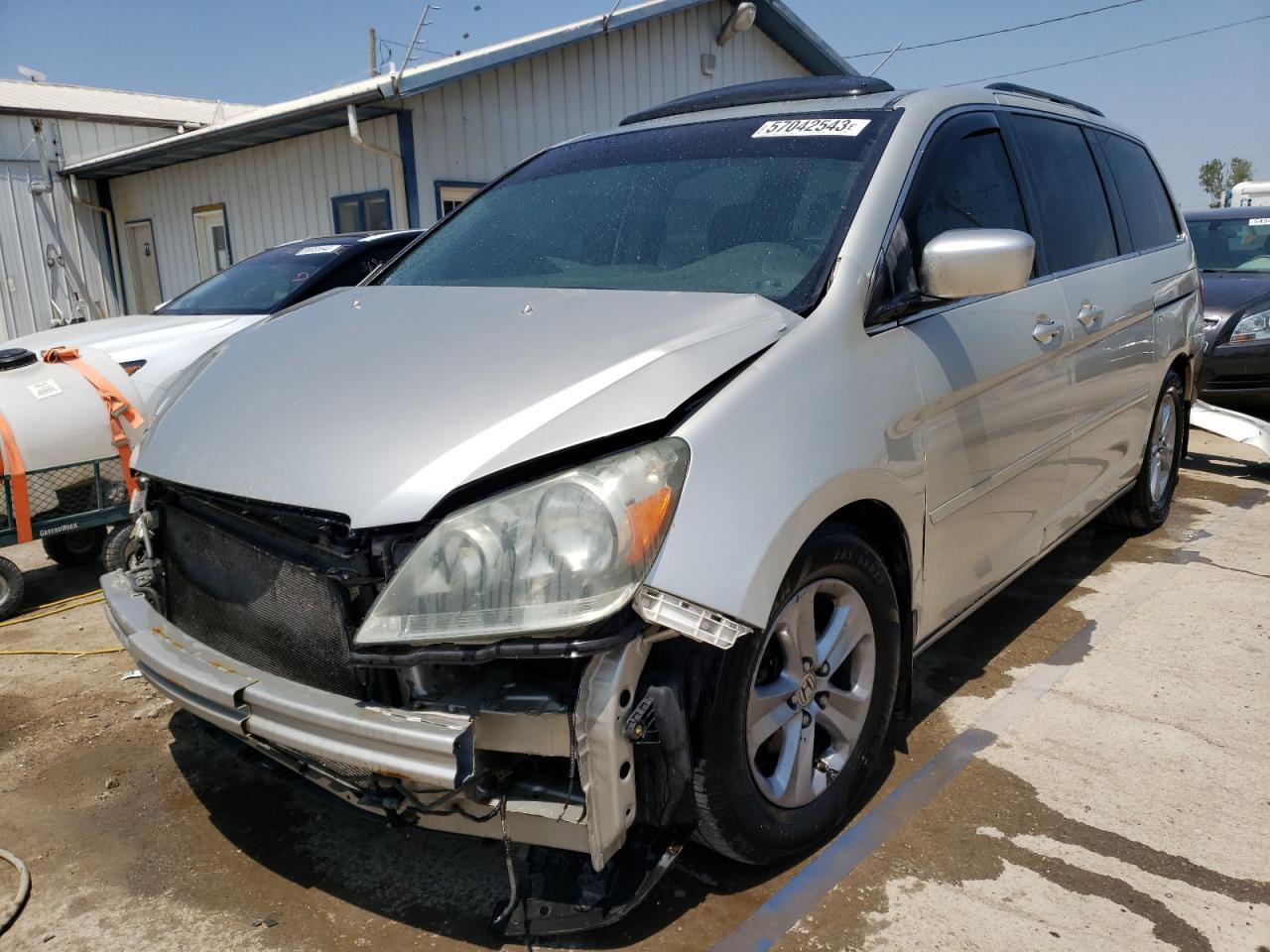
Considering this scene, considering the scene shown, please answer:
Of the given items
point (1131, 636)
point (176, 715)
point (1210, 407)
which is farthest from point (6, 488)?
point (1210, 407)

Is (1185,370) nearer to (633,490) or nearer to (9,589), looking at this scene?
(633,490)

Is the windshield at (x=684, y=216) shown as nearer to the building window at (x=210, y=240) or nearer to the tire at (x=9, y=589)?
the tire at (x=9, y=589)

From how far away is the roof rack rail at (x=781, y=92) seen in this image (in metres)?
3.12

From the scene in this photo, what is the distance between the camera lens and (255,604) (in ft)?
7.06

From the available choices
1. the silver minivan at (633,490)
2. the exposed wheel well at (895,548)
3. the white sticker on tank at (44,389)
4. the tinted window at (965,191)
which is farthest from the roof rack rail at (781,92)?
the white sticker on tank at (44,389)

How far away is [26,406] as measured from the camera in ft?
14.5

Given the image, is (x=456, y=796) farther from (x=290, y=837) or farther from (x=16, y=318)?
(x=16, y=318)

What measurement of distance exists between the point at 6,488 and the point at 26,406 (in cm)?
39

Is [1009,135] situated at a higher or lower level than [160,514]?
higher

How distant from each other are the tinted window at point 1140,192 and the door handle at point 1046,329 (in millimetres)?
1353

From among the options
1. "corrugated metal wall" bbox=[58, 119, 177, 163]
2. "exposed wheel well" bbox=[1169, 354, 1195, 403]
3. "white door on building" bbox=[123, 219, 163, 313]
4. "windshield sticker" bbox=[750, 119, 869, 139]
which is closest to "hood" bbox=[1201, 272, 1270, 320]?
"exposed wheel well" bbox=[1169, 354, 1195, 403]

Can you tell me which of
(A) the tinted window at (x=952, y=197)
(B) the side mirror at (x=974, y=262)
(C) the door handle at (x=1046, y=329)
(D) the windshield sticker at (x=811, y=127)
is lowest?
(C) the door handle at (x=1046, y=329)

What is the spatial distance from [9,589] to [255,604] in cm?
320

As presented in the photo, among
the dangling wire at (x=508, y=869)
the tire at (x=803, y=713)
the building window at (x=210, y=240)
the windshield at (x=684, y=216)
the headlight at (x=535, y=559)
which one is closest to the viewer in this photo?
the headlight at (x=535, y=559)
